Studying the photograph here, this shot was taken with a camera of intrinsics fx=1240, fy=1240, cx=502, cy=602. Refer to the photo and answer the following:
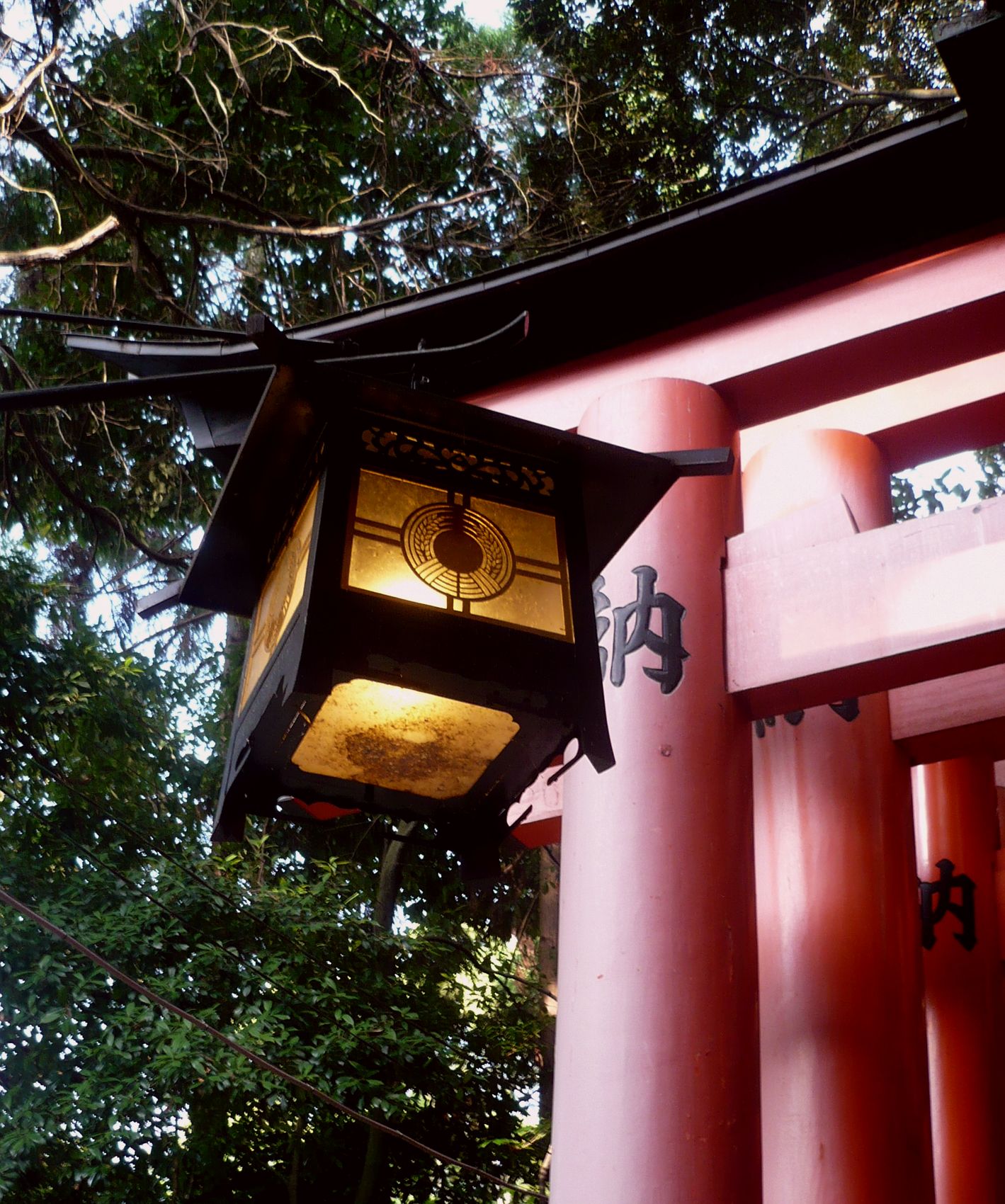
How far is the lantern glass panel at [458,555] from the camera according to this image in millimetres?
1865

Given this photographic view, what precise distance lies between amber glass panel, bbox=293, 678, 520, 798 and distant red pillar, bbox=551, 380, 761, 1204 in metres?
0.73

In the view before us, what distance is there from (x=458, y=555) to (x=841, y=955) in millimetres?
1818

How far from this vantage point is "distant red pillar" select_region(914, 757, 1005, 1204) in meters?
4.50

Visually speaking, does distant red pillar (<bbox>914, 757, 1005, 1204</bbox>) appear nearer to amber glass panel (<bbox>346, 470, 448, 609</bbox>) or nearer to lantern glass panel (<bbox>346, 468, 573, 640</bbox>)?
lantern glass panel (<bbox>346, 468, 573, 640</bbox>)

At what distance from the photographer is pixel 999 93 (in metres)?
2.85

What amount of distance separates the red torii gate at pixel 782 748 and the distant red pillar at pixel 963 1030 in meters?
1.31

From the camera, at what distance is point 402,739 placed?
197 centimetres

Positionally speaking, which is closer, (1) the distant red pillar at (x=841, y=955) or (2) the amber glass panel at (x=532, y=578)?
(2) the amber glass panel at (x=532, y=578)

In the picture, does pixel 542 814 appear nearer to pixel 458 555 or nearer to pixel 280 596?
pixel 280 596

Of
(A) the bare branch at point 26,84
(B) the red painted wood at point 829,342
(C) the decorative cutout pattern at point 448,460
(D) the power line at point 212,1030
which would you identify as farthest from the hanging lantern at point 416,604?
(A) the bare branch at point 26,84

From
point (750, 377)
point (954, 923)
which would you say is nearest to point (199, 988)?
point (954, 923)

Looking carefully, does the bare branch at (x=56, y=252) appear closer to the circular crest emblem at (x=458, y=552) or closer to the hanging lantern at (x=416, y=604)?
the hanging lantern at (x=416, y=604)

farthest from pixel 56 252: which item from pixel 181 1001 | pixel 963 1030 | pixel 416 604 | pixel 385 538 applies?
pixel 963 1030

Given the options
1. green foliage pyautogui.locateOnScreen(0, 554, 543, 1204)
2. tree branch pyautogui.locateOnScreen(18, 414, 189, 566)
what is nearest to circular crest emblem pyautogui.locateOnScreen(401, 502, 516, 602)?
green foliage pyautogui.locateOnScreen(0, 554, 543, 1204)
